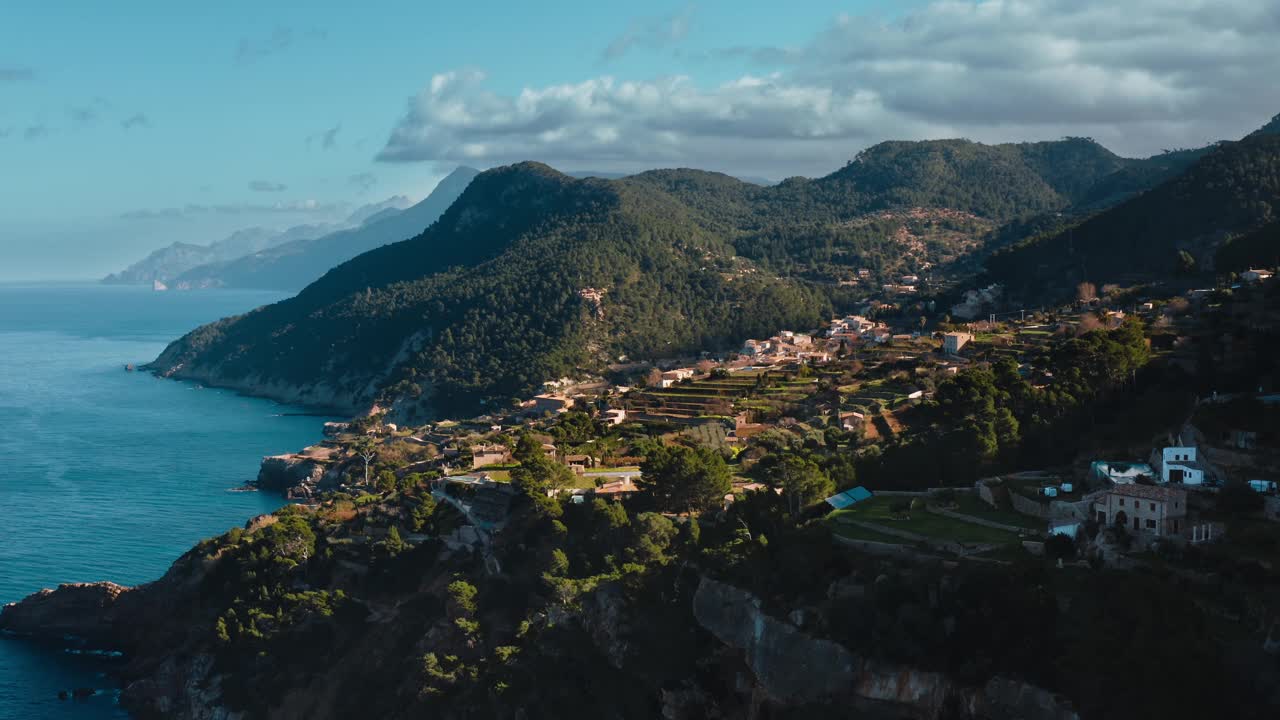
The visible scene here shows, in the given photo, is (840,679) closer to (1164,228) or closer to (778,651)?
(778,651)

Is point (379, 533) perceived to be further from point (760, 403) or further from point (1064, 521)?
point (1064, 521)

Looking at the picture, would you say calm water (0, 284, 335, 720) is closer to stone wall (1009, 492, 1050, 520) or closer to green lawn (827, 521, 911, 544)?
green lawn (827, 521, 911, 544)

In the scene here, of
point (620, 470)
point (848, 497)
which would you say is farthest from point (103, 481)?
point (848, 497)

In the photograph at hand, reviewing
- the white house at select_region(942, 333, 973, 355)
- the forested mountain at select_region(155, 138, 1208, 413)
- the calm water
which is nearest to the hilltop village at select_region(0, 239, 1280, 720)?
the white house at select_region(942, 333, 973, 355)

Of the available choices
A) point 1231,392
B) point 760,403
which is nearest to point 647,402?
point 760,403

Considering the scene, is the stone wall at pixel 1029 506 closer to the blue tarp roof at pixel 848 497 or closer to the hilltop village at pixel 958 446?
the hilltop village at pixel 958 446

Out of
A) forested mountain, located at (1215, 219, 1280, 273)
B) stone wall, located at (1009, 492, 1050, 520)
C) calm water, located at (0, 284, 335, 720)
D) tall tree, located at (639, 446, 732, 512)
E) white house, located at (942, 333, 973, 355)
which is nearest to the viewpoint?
stone wall, located at (1009, 492, 1050, 520)

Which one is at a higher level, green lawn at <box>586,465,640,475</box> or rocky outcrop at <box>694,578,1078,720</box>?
green lawn at <box>586,465,640,475</box>
